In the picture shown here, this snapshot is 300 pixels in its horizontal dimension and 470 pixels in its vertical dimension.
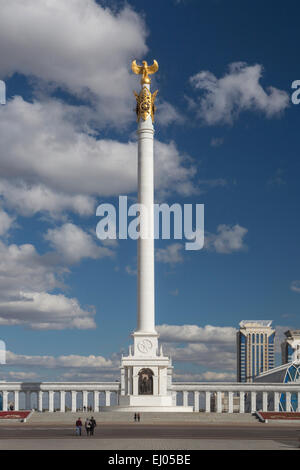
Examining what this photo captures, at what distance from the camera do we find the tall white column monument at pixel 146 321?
9231 centimetres

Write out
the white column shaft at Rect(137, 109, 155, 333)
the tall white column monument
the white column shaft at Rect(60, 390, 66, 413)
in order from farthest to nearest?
the white column shaft at Rect(60, 390, 66, 413), the white column shaft at Rect(137, 109, 155, 333), the tall white column monument

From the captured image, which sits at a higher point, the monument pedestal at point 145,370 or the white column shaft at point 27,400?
the monument pedestal at point 145,370

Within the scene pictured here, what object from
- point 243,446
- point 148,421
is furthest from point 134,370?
point 243,446

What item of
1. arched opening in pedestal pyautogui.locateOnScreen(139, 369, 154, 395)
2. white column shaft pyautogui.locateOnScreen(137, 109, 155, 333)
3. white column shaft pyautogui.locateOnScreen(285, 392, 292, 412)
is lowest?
white column shaft pyautogui.locateOnScreen(285, 392, 292, 412)

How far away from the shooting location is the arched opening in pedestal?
306ft

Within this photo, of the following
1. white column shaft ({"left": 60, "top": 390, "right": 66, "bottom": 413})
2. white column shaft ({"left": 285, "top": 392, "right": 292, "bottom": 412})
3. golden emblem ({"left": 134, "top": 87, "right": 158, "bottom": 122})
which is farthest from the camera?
white column shaft ({"left": 285, "top": 392, "right": 292, "bottom": 412})

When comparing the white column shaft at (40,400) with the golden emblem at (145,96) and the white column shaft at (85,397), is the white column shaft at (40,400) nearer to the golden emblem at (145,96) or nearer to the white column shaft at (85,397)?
the white column shaft at (85,397)

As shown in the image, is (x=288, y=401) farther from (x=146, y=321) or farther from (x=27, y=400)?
(x=27, y=400)

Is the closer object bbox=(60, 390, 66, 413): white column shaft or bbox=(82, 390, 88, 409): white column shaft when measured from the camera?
bbox=(60, 390, 66, 413): white column shaft

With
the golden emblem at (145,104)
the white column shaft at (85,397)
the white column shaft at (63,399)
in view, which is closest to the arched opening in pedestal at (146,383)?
the white column shaft at (85,397)

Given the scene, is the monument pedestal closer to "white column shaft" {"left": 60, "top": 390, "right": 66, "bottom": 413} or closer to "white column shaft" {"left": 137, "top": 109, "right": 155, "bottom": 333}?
"white column shaft" {"left": 137, "top": 109, "right": 155, "bottom": 333}

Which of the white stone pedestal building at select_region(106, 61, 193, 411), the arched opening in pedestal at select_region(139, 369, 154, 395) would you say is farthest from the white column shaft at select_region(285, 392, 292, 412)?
the arched opening in pedestal at select_region(139, 369, 154, 395)
